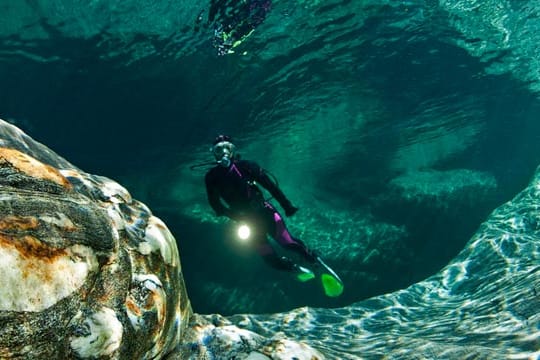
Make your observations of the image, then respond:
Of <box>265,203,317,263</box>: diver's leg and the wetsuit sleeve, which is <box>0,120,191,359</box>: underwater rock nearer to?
the wetsuit sleeve

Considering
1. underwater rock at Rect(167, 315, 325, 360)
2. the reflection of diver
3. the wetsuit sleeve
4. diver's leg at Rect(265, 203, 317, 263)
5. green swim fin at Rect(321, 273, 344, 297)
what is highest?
the reflection of diver

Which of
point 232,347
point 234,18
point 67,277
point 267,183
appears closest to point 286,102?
point 234,18

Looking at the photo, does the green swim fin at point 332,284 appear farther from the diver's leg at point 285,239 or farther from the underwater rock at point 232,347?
the underwater rock at point 232,347

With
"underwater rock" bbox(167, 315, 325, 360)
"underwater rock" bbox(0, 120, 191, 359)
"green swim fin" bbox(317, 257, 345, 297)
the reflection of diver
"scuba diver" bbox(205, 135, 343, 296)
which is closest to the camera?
"underwater rock" bbox(0, 120, 191, 359)

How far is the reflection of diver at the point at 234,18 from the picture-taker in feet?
28.6

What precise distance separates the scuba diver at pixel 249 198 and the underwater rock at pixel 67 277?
4286 mm

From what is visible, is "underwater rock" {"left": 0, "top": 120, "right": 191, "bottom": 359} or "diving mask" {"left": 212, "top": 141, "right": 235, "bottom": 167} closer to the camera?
"underwater rock" {"left": 0, "top": 120, "right": 191, "bottom": 359}

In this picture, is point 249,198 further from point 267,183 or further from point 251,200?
point 267,183

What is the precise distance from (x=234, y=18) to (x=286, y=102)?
22.1 feet

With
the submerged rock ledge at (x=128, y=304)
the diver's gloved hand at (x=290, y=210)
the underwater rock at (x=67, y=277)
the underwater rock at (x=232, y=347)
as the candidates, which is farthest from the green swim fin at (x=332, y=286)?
the underwater rock at (x=67, y=277)

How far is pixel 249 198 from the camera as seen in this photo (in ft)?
24.0

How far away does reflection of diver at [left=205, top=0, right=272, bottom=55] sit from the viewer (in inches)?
344

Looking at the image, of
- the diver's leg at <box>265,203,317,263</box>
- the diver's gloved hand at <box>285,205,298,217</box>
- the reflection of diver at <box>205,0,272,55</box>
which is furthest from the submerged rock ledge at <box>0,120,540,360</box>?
the reflection of diver at <box>205,0,272,55</box>

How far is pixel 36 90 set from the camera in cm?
1131
